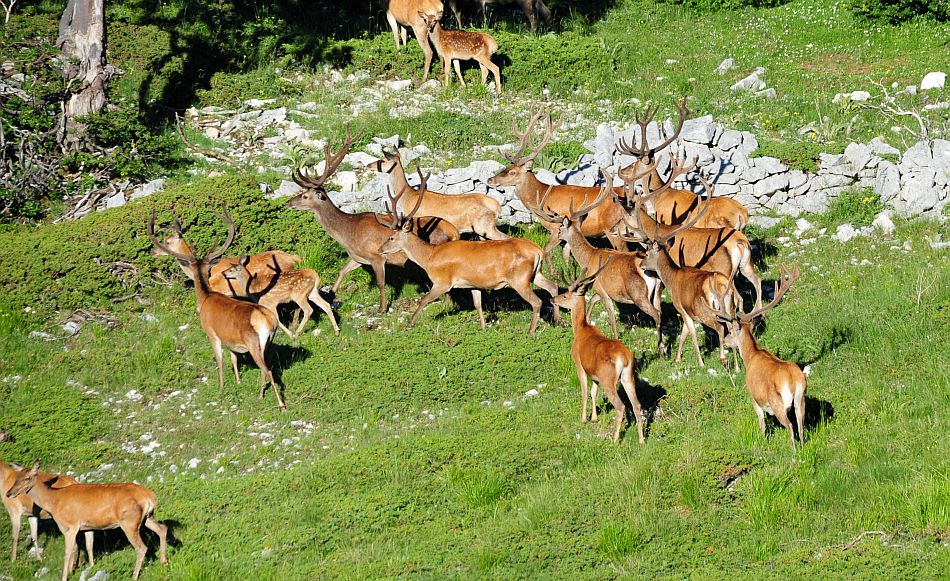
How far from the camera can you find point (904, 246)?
48.1 ft

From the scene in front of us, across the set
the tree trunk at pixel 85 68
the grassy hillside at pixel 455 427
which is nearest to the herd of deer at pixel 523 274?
the grassy hillside at pixel 455 427

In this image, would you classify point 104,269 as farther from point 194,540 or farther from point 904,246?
point 904,246

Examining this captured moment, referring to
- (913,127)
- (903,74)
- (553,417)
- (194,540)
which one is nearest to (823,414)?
(553,417)

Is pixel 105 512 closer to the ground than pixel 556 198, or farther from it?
closer to the ground

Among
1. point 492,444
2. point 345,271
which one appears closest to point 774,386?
point 492,444

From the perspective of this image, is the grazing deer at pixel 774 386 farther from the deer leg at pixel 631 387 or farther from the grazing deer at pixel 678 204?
the grazing deer at pixel 678 204

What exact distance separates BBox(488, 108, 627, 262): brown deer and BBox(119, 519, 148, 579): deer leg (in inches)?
251

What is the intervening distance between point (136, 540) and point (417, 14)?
13316 mm

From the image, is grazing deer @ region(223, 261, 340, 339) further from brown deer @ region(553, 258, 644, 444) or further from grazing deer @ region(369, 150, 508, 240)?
brown deer @ region(553, 258, 644, 444)

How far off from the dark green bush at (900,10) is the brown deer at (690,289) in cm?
1281

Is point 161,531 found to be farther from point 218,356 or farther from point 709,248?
point 709,248

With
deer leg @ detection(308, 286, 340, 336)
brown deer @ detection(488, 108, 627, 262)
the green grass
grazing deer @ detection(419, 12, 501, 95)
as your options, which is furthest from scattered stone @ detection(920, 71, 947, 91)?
deer leg @ detection(308, 286, 340, 336)

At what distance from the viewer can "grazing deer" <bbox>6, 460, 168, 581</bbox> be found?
9.13m

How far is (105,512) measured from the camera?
9.17m
